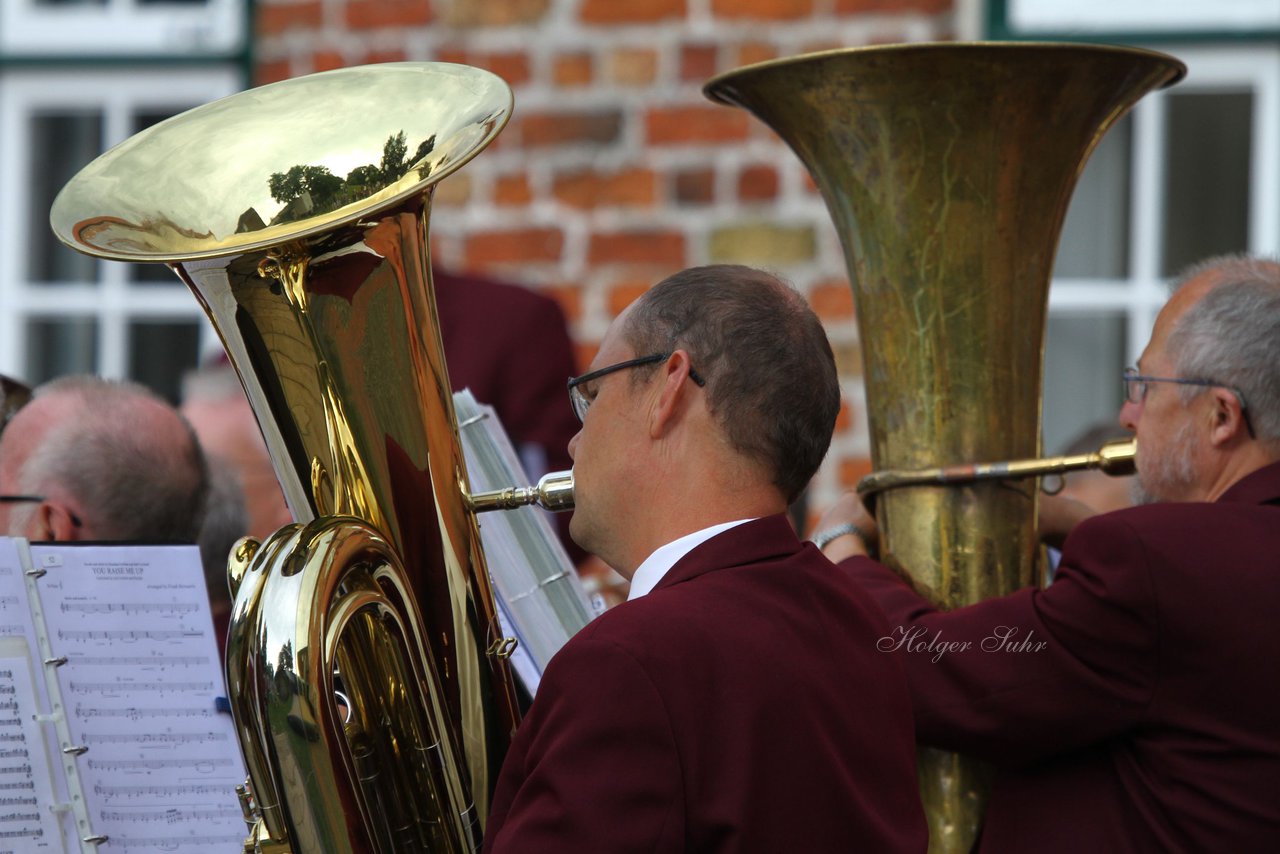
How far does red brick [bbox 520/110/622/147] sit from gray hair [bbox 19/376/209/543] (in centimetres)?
137

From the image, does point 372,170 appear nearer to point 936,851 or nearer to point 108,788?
point 108,788

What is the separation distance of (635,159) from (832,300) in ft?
1.80

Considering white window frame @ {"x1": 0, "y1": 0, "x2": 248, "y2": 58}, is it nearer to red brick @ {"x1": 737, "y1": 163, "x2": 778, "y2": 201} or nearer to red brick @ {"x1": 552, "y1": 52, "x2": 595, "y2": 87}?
red brick @ {"x1": 552, "y1": 52, "x2": 595, "y2": 87}

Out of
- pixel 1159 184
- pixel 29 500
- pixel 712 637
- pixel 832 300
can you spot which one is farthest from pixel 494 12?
pixel 712 637

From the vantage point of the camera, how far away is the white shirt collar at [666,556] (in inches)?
69.8

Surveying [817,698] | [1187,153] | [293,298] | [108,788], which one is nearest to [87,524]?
[108,788]

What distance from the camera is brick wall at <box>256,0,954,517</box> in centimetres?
380

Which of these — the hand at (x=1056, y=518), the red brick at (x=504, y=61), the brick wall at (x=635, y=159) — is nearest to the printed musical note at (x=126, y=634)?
the hand at (x=1056, y=518)

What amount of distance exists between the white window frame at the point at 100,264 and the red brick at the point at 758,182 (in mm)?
1427

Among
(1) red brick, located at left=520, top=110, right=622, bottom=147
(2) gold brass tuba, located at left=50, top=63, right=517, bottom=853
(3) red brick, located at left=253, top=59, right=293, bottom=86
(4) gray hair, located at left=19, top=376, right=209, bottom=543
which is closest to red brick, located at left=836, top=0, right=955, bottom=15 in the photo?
(1) red brick, located at left=520, top=110, right=622, bottom=147

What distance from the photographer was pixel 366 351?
197cm

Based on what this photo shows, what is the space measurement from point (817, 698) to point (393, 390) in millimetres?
628

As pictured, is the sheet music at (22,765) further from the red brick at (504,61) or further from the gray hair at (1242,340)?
the red brick at (504,61)

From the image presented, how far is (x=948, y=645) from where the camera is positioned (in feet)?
7.33
